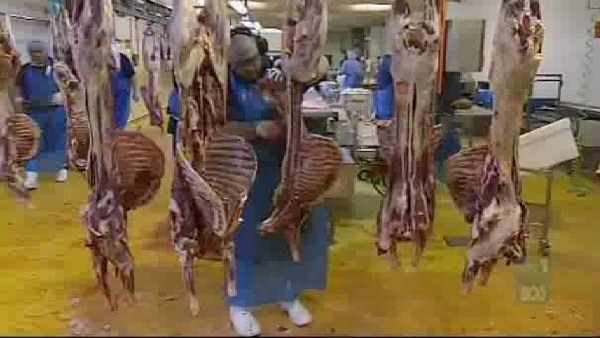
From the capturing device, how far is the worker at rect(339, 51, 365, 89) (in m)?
3.17

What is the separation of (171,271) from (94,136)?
4.65 ft

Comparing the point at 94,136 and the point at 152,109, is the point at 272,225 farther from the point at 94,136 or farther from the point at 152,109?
the point at 152,109

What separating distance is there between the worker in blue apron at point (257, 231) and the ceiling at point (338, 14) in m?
0.14

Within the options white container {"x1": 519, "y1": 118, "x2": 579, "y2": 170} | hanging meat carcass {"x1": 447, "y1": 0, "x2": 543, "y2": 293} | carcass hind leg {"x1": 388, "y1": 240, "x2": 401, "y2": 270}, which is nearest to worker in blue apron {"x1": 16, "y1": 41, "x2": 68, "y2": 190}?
carcass hind leg {"x1": 388, "y1": 240, "x2": 401, "y2": 270}

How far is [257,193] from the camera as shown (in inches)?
78.0

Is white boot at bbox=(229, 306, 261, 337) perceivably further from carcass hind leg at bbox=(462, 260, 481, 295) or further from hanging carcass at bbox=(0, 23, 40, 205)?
hanging carcass at bbox=(0, 23, 40, 205)

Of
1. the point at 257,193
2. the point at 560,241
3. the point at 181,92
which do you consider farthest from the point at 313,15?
the point at 560,241

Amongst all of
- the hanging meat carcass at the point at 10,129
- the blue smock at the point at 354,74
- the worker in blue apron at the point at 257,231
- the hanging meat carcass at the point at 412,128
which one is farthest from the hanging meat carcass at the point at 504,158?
the blue smock at the point at 354,74

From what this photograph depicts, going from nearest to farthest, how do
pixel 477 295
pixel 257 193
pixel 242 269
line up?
pixel 257 193 < pixel 242 269 < pixel 477 295

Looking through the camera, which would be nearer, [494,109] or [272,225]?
[494,109]

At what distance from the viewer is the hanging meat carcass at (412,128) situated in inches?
54.9

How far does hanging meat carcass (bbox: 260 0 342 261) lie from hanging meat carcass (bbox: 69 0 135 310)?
15.1 inches

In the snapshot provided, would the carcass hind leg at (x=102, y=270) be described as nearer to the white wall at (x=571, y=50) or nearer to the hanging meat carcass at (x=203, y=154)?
the hanging meat carcass at (x=203, y=154)

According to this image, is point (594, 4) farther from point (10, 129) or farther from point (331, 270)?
point (10, 129)
